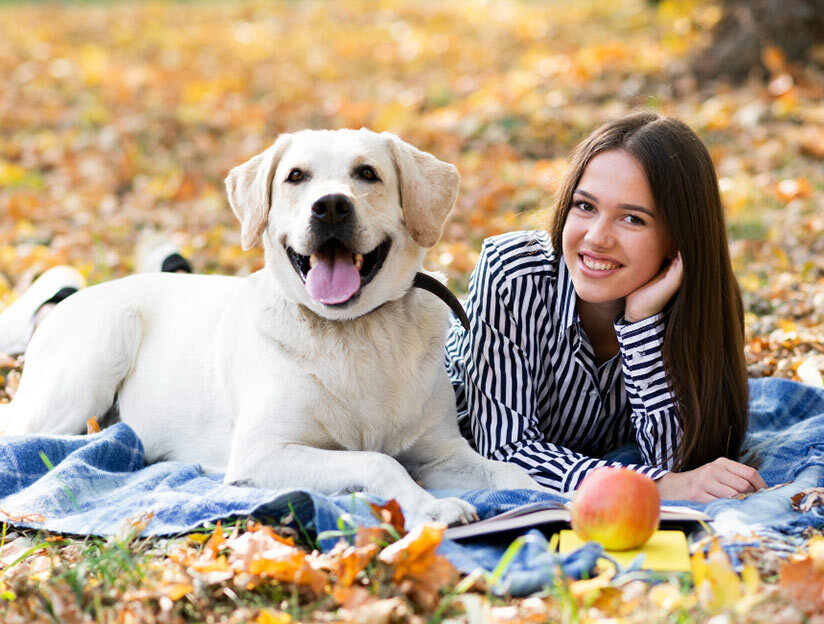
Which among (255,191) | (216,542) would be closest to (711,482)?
(216,542)

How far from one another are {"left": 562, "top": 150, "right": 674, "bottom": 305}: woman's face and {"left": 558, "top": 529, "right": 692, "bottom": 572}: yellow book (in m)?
1.00

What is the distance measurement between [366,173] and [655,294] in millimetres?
1125

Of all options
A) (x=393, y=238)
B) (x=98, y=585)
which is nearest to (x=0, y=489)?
(x=98, y=585)

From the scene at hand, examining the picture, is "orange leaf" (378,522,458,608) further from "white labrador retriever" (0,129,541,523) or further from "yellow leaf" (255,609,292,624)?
"white labrador retriever" (0,129,541,523)

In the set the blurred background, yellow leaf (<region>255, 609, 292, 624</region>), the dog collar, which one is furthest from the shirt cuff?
yellow leaf (<region>255, 609, 292, 624</region>)

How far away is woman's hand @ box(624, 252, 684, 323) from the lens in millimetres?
3377

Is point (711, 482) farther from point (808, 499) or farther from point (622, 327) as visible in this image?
point (622, 327)

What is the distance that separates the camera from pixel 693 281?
11.1 feet

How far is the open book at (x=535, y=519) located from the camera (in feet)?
8.76

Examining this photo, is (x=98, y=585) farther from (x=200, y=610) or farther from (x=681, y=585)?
(x=681, y=585)

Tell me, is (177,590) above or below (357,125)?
below

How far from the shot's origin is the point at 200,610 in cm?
233

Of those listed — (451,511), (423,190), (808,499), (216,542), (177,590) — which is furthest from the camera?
(423,190)

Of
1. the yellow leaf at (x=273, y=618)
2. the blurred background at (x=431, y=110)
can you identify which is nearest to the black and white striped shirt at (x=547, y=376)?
the blurred background at (x=431, y=110)
